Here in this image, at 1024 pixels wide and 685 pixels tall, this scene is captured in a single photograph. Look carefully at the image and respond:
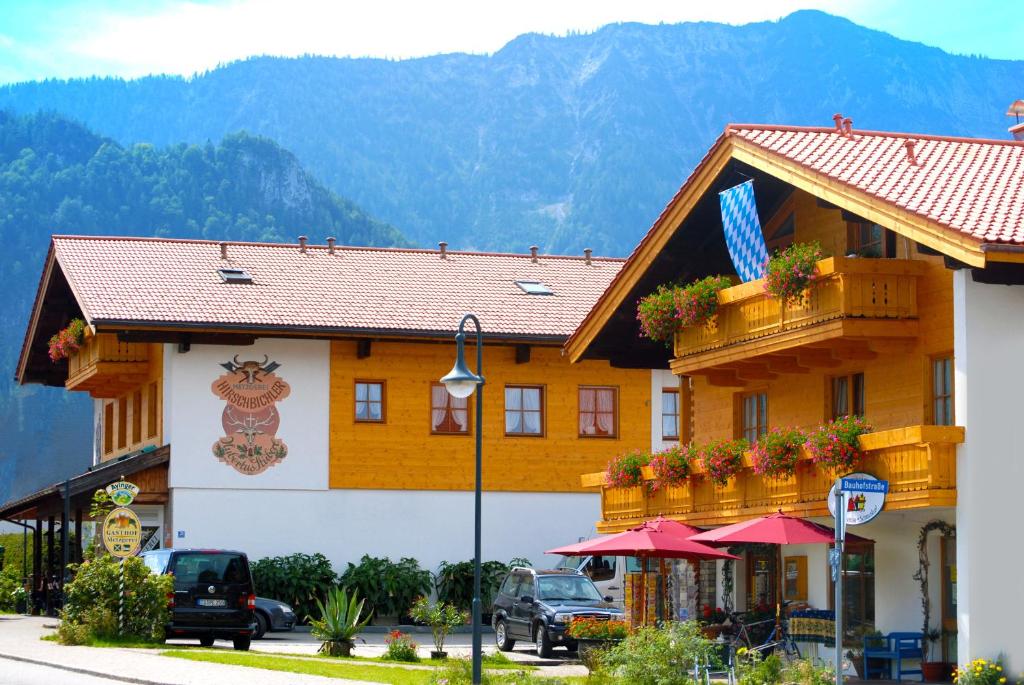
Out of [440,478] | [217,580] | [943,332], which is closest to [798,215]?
[943,332]

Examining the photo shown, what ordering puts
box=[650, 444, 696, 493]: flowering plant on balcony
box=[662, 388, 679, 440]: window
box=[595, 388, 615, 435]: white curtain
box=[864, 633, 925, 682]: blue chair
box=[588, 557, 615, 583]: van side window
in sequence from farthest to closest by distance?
box=[662, 388, 679, 440]: window → box=[595, 388, 615, 435]: white curtain → box=[588, 557, 615, 583]: van side window → box=[650, 444, 696, 493]: flowering plant on balcony → box=[864, 633, 925, 682]: blue chair

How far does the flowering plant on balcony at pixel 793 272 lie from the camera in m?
24.5

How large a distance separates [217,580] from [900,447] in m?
13.0

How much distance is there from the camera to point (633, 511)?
1222 inches

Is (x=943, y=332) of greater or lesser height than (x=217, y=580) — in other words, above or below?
above

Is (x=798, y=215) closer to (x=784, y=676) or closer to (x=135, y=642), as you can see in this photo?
(x=784, y=676)

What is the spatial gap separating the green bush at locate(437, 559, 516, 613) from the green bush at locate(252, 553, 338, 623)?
8.75ft

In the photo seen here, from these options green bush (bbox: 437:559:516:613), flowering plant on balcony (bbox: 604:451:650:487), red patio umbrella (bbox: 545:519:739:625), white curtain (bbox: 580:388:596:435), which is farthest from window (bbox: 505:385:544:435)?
red patio umbrella (bbox: 545:519:739:625)

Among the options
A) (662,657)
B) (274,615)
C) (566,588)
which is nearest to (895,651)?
(662,657)

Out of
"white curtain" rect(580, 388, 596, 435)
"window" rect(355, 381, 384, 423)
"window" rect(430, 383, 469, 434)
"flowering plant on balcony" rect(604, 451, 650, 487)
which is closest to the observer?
"flowering plant on balcony" rect(604, 451, 650, 487)

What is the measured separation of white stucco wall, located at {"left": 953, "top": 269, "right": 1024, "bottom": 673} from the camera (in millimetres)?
21641

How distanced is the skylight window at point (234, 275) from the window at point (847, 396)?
2015 cm

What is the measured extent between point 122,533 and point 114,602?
3.90 ft

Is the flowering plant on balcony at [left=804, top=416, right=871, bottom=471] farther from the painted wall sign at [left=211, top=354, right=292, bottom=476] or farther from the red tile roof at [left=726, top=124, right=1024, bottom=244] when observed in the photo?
the painted wall sign at [left=211, top=354, right=292, bottom=476]
